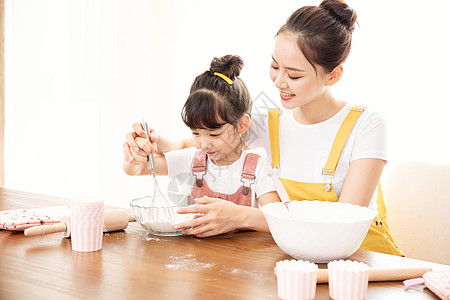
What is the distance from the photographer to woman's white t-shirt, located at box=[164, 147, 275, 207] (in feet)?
5.38

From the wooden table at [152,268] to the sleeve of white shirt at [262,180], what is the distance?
0.99 feet

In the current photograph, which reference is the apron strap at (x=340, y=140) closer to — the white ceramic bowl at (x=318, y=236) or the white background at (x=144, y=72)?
the white background at (x=144, y=72)

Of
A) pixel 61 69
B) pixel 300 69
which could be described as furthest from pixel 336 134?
pixel 61 69

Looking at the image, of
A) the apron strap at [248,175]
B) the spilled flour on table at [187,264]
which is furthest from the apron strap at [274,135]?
the spilled flour on table at [187,264]

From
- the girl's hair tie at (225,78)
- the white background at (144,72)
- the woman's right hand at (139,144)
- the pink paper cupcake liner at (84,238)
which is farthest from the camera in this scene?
the white background at (144,72)

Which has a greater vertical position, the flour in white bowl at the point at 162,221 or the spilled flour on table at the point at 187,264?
the flour in white bowl at the point at 162,221

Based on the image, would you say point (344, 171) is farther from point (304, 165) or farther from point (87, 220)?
point (87, 220)

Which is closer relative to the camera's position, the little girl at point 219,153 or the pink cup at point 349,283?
the pink cup at point 349,283

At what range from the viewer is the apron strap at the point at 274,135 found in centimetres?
177

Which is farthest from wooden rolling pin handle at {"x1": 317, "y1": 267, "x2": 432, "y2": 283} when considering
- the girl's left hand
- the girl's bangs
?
the girl's bangs

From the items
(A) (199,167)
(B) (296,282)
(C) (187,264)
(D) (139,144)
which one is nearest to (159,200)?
(D) (139,144)

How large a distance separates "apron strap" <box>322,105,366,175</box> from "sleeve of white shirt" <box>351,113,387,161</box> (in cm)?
3

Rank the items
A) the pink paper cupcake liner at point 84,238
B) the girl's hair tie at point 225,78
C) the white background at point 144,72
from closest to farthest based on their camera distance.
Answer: the pink paper cupcake liner at point 84,238 → the girl's hair tie at point 225,78 → the white background at point 144,72

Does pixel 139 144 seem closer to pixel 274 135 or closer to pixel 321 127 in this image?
pixel 274 135
